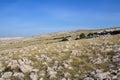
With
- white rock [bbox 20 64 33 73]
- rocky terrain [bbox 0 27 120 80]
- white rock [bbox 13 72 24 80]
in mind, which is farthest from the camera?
white rock [bbox 20 64 33 73]

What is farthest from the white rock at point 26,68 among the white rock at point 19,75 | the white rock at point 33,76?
the white rock at point 33,76

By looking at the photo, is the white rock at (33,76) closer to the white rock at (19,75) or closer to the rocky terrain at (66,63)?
the rocky terrain at (66,63)

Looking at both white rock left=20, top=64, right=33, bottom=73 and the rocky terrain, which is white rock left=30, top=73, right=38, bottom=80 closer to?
the rocky terrain

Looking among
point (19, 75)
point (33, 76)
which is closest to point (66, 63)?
point (33, 76)

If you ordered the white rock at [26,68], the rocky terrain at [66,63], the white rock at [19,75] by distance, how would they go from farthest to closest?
the white rock at [26,68]
the white rock at [19,75]
the rocky terrain at [66,63]

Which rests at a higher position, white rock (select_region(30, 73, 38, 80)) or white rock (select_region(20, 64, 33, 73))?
white rock (select_region(20, 64, 33, 73))

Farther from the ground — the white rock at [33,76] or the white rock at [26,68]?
the white rock at [26,68]

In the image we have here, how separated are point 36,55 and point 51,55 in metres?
2.12

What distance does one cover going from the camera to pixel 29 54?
98.9 feet

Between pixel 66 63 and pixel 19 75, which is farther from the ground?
pixel 66 63

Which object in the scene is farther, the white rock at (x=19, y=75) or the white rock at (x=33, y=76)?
the white rock at (x=19, y=75)

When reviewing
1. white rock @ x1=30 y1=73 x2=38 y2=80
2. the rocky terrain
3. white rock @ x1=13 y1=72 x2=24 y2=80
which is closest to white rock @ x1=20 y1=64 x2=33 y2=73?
the rocky terrain

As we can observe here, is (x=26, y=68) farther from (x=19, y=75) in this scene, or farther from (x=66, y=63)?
(x=66, y=63)

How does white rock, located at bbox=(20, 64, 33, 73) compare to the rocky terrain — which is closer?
the rocky terrain
